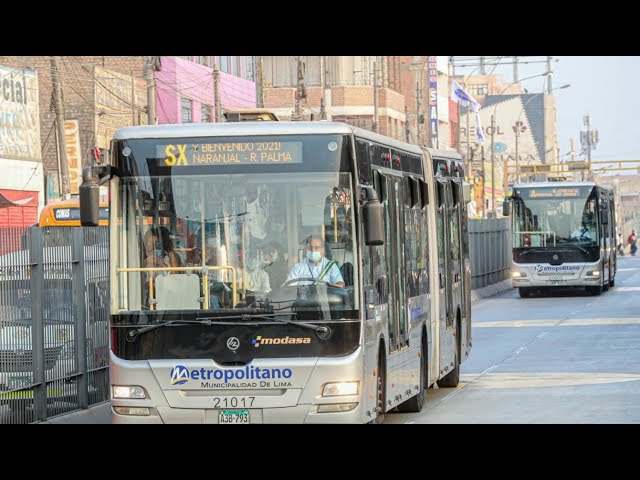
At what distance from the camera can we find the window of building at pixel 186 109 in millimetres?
53156

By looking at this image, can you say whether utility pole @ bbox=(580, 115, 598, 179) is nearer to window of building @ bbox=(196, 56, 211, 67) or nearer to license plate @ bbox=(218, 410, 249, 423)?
window of building @ bbox=(196, 56, 211, 67)

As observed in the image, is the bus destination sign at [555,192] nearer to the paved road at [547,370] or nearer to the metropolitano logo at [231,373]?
the paved road at [547,370]

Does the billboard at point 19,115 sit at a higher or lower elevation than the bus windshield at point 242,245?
higher

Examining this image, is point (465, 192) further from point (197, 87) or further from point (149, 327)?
point (197, 87)

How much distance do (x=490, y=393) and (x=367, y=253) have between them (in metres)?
6.01

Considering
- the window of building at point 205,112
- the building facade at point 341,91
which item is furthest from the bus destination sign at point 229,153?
the building facade at point 341,91

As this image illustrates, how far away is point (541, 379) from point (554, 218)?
23.5 metres

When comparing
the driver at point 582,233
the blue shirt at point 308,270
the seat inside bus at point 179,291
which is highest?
the blue shirt at point 308,270

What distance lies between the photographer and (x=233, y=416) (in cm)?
1210

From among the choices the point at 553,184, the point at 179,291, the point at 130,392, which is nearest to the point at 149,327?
the point at 179,291

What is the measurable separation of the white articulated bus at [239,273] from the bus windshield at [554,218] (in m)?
30.6

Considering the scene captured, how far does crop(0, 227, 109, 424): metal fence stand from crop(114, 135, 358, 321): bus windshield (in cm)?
219

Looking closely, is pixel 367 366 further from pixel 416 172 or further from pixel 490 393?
pixel 490 393

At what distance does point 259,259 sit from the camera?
12086 millimetres
